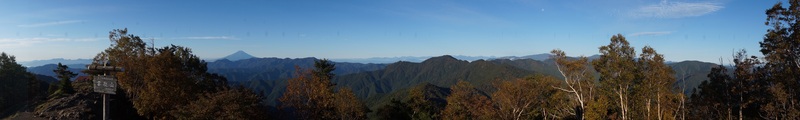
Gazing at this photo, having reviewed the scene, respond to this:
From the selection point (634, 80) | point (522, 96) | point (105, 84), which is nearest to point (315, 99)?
point (522, 96)

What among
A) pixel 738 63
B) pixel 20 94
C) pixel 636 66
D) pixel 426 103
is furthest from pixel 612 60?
pixel 20 94

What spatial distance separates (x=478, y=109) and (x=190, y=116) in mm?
19938

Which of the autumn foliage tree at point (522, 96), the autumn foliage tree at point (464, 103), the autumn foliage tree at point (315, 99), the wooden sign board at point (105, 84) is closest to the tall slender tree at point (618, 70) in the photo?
the autumn foliage tree at point (522, 96)

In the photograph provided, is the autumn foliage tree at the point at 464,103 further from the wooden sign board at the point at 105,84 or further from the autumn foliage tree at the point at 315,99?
the wooden sign board at the point at 105,84

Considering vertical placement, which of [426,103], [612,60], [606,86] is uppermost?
[612,60]

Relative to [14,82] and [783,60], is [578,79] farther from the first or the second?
[14,82]

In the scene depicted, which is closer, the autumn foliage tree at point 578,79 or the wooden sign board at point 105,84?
the wooden sign board at point 105,84

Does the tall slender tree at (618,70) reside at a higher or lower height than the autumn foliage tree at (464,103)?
higher

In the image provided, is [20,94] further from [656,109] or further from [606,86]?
[656,109]

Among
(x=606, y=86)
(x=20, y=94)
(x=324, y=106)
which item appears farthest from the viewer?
(x=20, y=94)

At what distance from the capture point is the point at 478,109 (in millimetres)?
31016

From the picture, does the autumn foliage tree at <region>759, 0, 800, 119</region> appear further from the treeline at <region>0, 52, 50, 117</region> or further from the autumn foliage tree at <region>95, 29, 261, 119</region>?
the treeline at <region>0, 52, 50, 117</region>

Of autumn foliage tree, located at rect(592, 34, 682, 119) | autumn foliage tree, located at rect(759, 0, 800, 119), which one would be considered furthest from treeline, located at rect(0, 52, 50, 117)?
autumn foliage tree, located at rect(759, 0, 800, 119)

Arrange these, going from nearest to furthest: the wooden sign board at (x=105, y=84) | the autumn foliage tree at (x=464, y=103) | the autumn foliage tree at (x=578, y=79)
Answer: the wooden sign board at (x=105, y=84) < the autumn foliage tree at (x=578, y=79) < the autumn foliage tree at (x=464, y=103)
